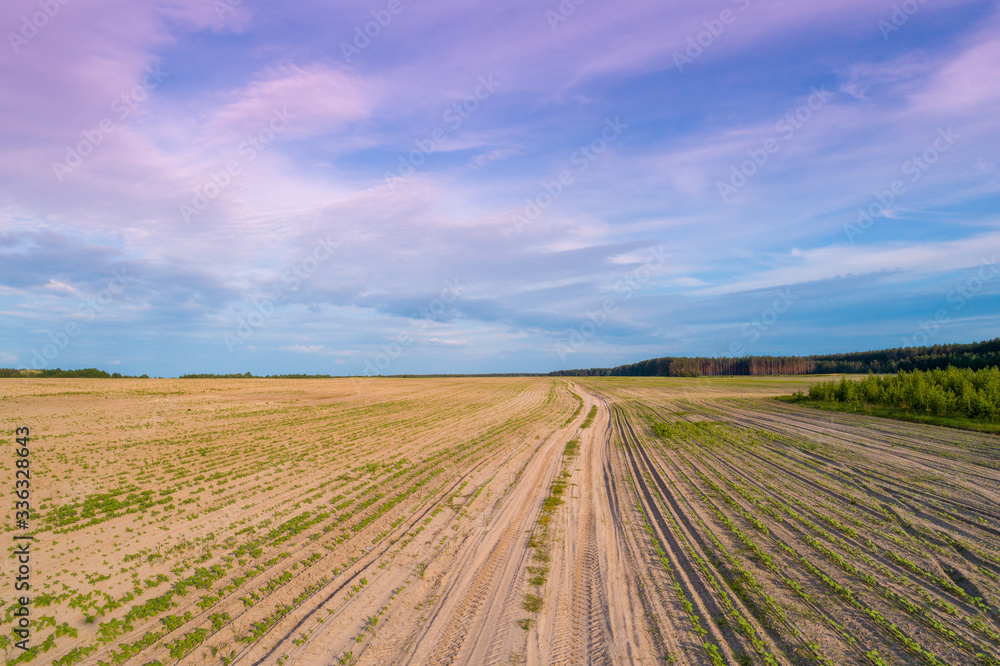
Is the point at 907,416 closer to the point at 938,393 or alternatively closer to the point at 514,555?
the point at 938,393

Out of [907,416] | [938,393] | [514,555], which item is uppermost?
[938,393]

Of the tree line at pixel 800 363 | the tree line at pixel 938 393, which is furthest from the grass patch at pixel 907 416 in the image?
the tree line at pixel 800 363

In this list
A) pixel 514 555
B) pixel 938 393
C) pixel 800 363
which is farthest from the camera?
pixel 800 363

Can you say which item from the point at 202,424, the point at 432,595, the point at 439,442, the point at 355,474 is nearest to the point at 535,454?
the point at 439,442

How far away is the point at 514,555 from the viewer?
27.7ft

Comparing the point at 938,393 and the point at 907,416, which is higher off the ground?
the point at 938,393

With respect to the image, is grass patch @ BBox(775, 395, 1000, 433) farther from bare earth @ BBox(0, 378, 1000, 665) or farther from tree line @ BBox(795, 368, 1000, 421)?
bare earth @ BBox(0, 378, 1000, 665)

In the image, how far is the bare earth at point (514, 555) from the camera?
5.69 metres

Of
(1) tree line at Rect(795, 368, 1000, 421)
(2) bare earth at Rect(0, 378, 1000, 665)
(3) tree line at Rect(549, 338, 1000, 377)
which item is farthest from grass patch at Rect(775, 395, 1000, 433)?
(3) tree line at Rect(549, 338, 1000, 377)

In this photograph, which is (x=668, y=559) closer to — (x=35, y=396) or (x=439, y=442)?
(x=439, y=442)

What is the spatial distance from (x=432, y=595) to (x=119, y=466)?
13978mm

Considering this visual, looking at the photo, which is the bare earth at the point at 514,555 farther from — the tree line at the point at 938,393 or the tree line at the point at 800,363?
the tree line at the point at 800,363

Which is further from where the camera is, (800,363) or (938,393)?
(800,363)

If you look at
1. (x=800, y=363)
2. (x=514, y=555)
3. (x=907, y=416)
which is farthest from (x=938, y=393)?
(x=800, y=363)
